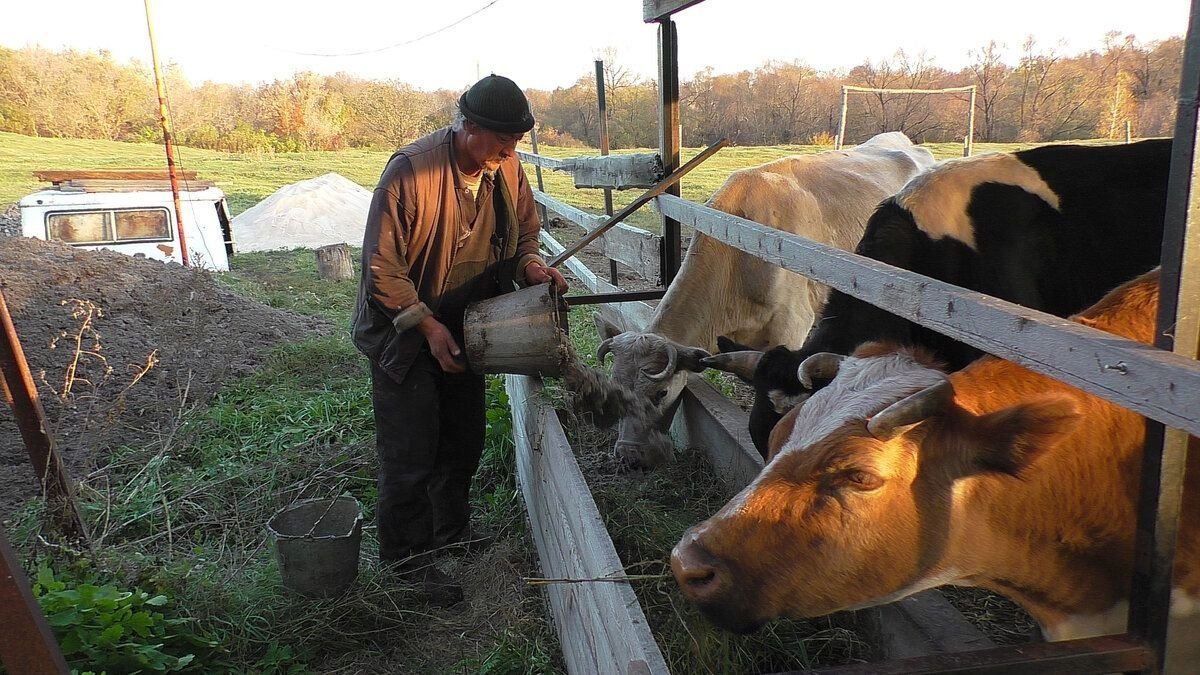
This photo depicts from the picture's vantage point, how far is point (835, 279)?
2189 mm

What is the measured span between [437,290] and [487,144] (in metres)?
0.71

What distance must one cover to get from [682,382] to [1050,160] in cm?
219

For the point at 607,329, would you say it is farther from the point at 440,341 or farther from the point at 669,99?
the point at 440,341

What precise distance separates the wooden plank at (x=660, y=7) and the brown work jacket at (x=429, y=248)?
4.76ft

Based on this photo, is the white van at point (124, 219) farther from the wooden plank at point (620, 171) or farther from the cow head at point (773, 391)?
the cow head at point (773, 391)

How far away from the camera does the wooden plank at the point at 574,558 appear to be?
1.98 m

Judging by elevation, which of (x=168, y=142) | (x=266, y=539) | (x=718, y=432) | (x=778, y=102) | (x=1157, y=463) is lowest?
(x=266, y=539)

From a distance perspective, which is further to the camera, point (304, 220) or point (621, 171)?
point (304, 220)

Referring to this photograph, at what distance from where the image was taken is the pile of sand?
17219mm

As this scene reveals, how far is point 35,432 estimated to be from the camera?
11.4ft

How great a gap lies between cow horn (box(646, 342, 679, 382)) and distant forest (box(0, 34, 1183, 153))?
2944mm

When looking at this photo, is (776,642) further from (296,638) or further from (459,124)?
(459,124)

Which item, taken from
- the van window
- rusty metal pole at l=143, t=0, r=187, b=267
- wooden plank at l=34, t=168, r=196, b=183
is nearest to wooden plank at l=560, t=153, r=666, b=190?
rusty metal pole at l=143, t=0, r=187, b=267

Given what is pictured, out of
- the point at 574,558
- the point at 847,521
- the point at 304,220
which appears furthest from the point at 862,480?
the point at 304,220
